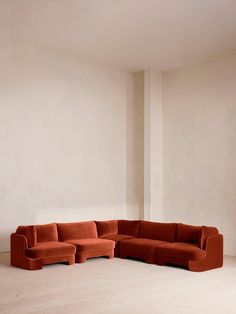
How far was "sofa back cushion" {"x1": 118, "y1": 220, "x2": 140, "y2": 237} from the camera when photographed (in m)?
9.69

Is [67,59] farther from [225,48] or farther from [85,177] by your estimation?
[225,48]

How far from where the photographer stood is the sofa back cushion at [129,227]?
9.69 m

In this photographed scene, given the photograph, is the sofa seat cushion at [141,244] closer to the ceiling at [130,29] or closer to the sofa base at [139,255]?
the sofa base at [139,255]

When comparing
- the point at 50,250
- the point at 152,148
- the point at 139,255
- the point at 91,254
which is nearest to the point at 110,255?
the point at 91,254

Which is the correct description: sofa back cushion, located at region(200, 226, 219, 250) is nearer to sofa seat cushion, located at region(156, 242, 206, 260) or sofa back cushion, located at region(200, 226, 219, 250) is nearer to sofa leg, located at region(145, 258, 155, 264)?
sofa seat cushion, located at region(156, 242, 206, 260)

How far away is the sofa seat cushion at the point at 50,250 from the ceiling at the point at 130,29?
4.11 metres

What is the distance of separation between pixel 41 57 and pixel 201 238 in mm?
5244

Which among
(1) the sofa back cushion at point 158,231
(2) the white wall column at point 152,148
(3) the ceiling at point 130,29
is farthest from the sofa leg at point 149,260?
(3) the ceiling at point 130,29

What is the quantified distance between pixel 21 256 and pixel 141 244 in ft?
7.54

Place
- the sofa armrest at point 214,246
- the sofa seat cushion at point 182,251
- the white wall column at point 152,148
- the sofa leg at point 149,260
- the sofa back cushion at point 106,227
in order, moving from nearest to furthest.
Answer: the sofa seat cushion at point 182,251 → the sofa armrest at point 214,246 → the sofa leg at point 149,260 → the sofa back cushion at point 106,227 → the white wall column at point 152,148

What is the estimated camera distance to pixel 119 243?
900cm

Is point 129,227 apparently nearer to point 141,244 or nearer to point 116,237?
point 116,237

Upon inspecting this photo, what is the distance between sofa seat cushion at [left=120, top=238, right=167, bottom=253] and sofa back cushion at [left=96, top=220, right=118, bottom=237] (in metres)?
0.80

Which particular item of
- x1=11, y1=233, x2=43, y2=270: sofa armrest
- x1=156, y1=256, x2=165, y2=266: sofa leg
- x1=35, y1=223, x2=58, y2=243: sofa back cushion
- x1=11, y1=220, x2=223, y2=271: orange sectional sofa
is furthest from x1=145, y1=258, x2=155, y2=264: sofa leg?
x1=11, y1=233, x2=43, y2=270: sofa armrest
